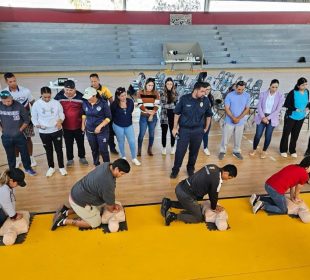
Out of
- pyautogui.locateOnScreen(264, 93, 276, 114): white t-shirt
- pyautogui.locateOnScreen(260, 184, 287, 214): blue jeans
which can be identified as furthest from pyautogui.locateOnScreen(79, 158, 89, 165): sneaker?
pyautogui.locateOnScreen(264, 93, 276, 114): white t-shirt

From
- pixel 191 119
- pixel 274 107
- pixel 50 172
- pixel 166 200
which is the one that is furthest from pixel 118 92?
pixel 274 107

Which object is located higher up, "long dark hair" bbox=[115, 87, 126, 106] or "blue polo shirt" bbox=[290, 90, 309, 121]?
"long dark hair" bbox=[115, 87, 126, 106]

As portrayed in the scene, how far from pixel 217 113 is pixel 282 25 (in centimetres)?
1313

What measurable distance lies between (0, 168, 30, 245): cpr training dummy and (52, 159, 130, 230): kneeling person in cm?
41

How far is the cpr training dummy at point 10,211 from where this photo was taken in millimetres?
3273

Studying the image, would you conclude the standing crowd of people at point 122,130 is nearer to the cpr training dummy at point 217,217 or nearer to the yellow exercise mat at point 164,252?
the cpr training dummy at point 217,217

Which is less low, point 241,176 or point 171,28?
point 171,28

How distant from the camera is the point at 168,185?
15.7ft

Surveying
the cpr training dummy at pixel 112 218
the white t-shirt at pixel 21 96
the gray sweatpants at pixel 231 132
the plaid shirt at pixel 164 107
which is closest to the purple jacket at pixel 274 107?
the gray sweatpants at pixel 231 132

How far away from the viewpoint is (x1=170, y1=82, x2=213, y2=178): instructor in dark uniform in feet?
14.4

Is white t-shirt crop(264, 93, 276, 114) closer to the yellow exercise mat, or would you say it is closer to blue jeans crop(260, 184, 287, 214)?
blue jeans crop(260, 184, 287, 214)

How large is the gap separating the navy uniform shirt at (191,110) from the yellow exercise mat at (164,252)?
4.95ft

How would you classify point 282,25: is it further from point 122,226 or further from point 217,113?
point 122,226

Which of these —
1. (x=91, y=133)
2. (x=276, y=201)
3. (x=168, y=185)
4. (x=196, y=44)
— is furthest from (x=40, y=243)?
(x=196, y=44)
